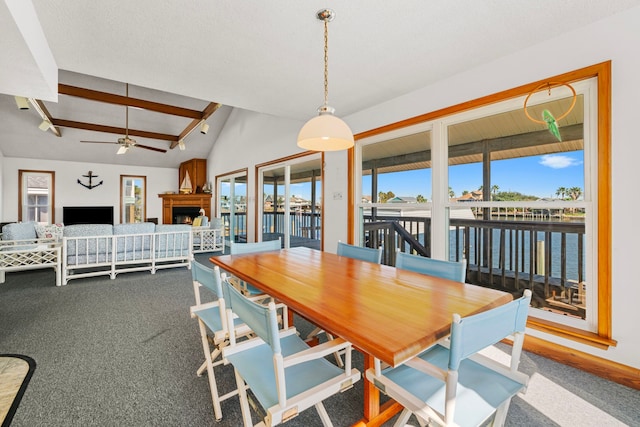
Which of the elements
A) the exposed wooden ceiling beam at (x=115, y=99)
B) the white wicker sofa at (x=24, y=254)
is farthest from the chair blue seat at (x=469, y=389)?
the exposed wooden ceiling beam at (x=115, y=99)

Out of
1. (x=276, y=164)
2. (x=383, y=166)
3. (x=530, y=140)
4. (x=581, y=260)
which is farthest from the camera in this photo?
(x=276, y=164)

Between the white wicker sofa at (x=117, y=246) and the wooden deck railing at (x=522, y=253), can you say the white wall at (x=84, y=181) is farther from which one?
the wooden deck railing at (x=522, y=253)

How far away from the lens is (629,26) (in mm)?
1831

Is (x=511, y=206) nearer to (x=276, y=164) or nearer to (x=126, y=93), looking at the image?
(x=276, y=164)

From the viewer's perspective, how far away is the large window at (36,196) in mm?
7531

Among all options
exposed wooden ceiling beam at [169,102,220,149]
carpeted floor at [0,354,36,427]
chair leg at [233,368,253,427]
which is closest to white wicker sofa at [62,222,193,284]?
exposed wooden ceiling beam at [169,102,220,149]

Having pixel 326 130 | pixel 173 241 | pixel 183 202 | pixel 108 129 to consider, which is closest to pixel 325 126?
pixel 326 130

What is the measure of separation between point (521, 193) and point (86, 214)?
10128mm

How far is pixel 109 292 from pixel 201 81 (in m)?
2.98

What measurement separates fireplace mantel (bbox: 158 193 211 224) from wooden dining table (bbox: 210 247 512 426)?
22.8ft

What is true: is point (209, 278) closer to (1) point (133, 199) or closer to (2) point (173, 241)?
(2) point (173, 241)

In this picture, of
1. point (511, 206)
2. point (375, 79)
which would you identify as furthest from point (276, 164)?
point (511, 206)

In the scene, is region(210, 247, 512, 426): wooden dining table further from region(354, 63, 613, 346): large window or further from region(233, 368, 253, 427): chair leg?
region(354, 63, 613, 346): large window

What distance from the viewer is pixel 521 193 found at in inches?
95.3
